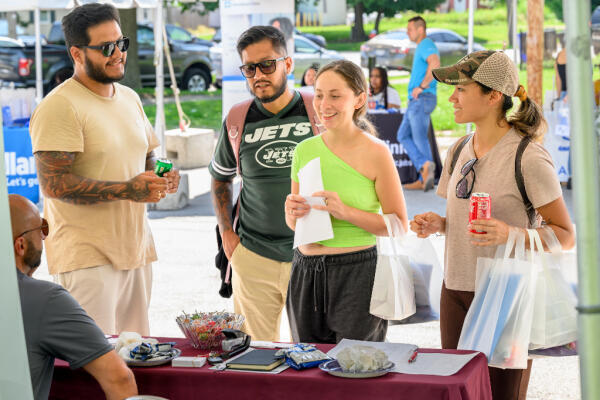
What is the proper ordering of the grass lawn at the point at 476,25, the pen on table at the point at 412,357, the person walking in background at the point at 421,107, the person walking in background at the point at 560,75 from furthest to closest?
the grass lawn at the point at 476,25
the person walking in background at the point at 560,75
the person walking in background at the point at 421,107
the pen on table at the point at 412,357

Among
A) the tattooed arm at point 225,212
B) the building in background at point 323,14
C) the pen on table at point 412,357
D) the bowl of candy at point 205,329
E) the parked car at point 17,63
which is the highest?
the building in background at point 323,14

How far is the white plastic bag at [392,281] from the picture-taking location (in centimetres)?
370

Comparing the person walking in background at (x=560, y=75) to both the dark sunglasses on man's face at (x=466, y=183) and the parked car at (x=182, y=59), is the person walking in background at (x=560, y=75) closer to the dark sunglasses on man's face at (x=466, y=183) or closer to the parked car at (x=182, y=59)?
the dark sunglasses on man's face at (x=466, y=183)

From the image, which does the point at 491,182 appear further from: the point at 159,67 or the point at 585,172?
the point at 159,67

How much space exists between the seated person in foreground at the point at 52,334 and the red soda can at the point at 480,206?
1.44 meters

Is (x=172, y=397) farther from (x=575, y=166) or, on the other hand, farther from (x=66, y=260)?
(x=575, y=166)

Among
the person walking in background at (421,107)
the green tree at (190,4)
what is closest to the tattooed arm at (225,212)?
the green tree at (190,4)

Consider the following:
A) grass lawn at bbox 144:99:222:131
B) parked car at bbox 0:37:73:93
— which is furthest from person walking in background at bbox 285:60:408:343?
parked car at bbox 0:37:73:93

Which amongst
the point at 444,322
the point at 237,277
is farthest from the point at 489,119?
the point at 237,277

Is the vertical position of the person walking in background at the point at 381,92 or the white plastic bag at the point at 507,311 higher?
the person walking in background at the point at 381,92

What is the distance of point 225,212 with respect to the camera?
4.66m

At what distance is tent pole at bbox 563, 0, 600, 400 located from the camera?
1831 mm

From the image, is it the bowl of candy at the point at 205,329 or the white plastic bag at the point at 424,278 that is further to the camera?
the white plastic bag at the point at 424,278

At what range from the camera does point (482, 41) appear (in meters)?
30.9
